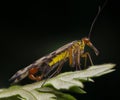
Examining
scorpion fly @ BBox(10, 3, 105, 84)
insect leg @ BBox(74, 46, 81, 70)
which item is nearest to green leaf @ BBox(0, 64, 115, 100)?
scorpion fly @ BBox(10, 3, 105, 84)

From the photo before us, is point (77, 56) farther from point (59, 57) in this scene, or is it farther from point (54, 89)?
point (54, 89)

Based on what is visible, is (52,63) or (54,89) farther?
(52,63)

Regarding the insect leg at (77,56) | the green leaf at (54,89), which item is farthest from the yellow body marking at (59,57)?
the green leaf at (54,89)

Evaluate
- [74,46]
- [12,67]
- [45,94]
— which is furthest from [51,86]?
[12,67]

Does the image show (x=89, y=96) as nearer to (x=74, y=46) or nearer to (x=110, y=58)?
(x=110, y=58)

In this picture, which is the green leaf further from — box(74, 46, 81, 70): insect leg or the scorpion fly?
box(74, 46, 81, 70): insect leg

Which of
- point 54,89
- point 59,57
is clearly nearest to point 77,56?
point 59,57

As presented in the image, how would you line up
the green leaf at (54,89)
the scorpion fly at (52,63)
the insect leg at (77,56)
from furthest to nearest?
1. the insect leg at (77,56)
2. the scorpion fly at (52,63)
3. the green leaf at (54,89)

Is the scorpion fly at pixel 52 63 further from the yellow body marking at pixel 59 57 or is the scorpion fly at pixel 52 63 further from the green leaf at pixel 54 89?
the green leaf at pixel 54 89
